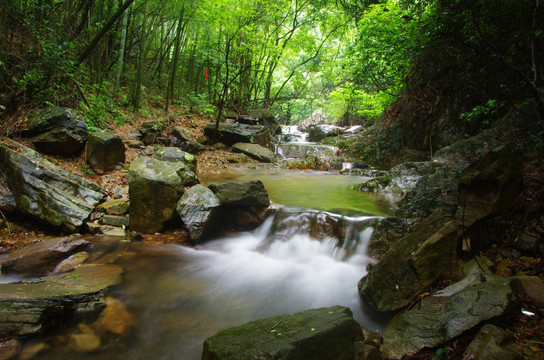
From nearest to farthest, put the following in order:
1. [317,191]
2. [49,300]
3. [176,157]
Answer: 1. [49,300]
2. [317,191]
3. [176,157]

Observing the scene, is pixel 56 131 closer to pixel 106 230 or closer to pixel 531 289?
pixel 106 230

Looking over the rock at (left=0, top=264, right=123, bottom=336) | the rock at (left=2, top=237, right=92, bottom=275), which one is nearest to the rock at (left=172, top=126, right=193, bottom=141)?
the rock at (left=2, top=237, right=92, bottom=275)

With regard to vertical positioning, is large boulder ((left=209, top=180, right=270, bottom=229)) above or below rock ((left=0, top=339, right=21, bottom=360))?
above

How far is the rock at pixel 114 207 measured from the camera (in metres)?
5.24

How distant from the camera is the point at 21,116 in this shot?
19.1 feet

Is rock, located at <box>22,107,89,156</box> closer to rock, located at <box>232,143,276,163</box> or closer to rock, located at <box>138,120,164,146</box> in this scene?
rock, located at <box>138,120,164,146</box>

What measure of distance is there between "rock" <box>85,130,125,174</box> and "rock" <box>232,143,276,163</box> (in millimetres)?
6140

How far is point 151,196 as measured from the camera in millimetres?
4930

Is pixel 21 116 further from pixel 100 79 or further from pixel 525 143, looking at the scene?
pixel 525 143

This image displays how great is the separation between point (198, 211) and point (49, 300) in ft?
8.15

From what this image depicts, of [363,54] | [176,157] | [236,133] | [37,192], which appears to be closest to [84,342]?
[37,192]

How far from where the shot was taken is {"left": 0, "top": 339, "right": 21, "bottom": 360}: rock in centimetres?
231

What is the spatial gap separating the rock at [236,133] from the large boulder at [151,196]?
25.1 ft

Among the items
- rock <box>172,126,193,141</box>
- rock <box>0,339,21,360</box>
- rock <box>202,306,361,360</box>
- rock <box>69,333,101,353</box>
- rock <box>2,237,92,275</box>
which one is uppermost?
rock <box>172,126,193,141</box>
